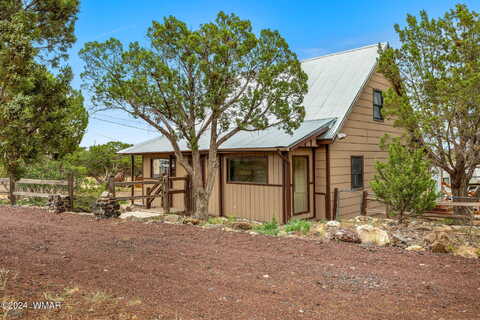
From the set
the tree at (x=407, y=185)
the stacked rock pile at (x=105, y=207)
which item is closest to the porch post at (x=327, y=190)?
the tree at (x=407, y=185)

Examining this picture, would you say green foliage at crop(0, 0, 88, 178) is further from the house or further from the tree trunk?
the tree trunk

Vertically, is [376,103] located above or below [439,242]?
above

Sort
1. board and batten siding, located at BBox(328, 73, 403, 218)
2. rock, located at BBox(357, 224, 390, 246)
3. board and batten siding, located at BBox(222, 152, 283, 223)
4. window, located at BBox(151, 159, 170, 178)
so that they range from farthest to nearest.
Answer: window, located at BBox(151, 159, 170, 178) → board and batten siding, located at BBox(328, 73, 403, 218) → board and batten siding, located at BBox(222, 152, 283, 223) → rock, located at BBox(357, 224, 390, 246)

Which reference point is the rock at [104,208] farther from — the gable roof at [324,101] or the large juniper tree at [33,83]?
the gable roof at [324,101]

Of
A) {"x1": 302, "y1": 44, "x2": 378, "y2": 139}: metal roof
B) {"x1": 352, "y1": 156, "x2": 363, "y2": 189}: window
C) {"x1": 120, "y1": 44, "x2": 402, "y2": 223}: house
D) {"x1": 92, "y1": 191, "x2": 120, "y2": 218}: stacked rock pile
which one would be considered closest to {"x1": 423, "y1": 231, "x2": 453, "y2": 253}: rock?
{"x1": 120, "y1": 44, "x2": 402, "y2": 223}: house

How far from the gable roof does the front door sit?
1061mm

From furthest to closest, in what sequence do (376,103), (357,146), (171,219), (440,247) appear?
(376,103), (357,146), (171,219), (440,247)

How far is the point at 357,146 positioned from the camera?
41.8ft

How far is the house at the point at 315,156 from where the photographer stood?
10.9m

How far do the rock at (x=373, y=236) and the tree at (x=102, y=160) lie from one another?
19.8 metres

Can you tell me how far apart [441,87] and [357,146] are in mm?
3860

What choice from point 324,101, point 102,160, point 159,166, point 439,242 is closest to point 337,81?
point 324,101

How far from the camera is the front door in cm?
1148

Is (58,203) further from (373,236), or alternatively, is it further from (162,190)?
(373,236)
